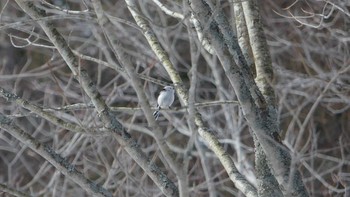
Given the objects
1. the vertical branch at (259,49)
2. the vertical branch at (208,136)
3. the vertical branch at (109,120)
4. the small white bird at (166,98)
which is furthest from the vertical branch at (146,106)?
the small white bird at (166,98)

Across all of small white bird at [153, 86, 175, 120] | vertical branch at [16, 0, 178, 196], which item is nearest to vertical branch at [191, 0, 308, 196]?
vertical branch at [16, 0, 178, 196]

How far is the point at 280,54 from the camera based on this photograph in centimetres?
950

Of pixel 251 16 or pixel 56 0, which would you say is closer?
pixel 251 16

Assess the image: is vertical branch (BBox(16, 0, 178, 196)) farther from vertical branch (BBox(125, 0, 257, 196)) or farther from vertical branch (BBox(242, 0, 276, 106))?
vertical branch (BBox(242, 0, 276, 106))

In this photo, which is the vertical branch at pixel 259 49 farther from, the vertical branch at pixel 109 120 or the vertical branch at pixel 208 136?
the vertical branch at pixel 109 120

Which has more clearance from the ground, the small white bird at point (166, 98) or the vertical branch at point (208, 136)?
the small white bird at point (166, 98)

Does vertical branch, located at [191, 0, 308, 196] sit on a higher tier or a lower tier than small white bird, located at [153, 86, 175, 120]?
lower

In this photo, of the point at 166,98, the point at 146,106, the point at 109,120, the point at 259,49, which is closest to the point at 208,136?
the point at 259,49

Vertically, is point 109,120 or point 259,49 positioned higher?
point 259,49

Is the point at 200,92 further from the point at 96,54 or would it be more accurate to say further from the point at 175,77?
the point at 175,77

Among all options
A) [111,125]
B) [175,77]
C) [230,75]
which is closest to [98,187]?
[111,125]

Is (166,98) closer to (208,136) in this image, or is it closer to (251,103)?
(208,136)

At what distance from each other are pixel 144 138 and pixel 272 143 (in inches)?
255

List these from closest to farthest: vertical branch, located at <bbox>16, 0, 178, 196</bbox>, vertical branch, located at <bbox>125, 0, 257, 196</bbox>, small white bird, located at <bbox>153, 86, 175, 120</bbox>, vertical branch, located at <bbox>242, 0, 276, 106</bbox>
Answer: vertical branch, located at <bbox>16, 0, 178, 196</bbox> < vertical branch, located at <bbox>125, 0, 257, 196</bbox> < vertical branch, located at <bbox>242, 0, 276, 106</bbox> < small white bird, located at <bbox>153, 86, 175, 120</bbox>
